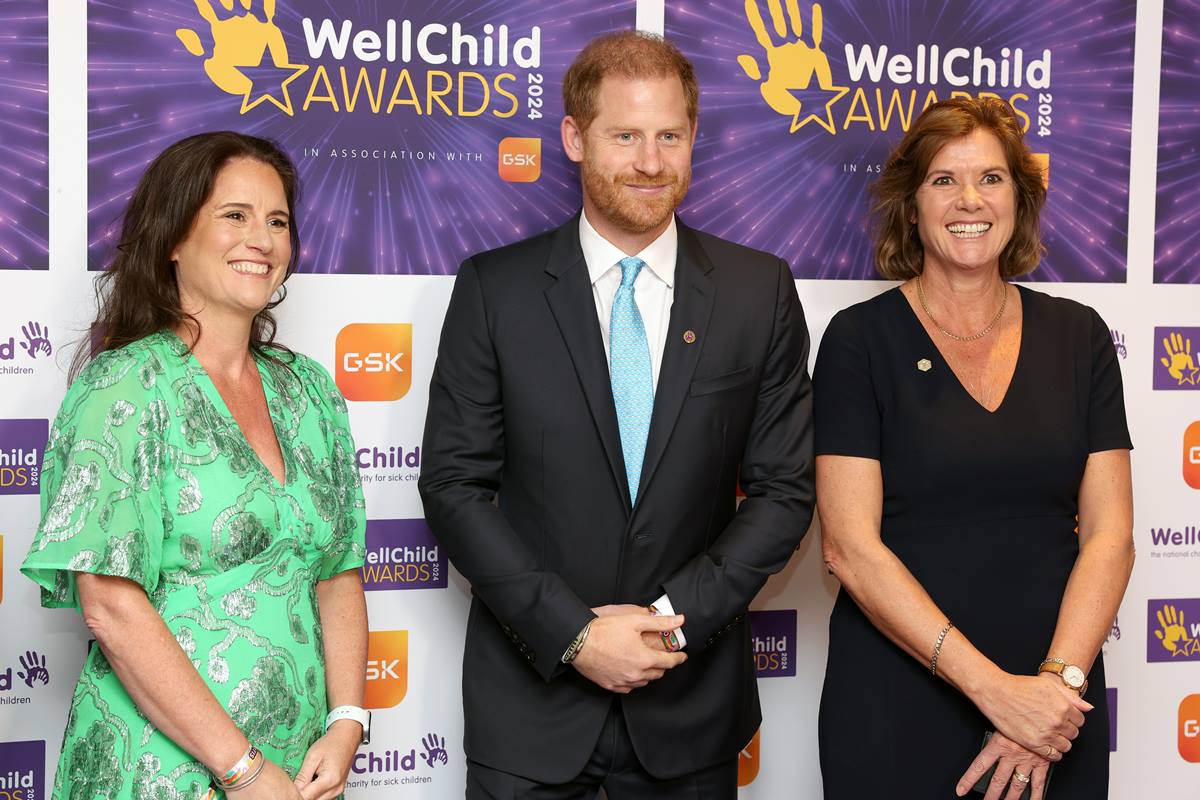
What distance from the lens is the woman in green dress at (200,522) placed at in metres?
1.72

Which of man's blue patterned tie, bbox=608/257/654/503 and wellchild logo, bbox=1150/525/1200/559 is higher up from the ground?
man's blue patterned tie, bbox=608/257/654/503

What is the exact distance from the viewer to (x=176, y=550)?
5.81ft

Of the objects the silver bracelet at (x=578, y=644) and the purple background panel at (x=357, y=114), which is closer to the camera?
the silver bracelet at (x=578, y=644)

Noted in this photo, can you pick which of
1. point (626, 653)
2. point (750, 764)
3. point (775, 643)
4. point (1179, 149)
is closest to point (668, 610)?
point (626, 653)

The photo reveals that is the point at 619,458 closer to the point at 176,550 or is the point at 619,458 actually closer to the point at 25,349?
the point at 176,550

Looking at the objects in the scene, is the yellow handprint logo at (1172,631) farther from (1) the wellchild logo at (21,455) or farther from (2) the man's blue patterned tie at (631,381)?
(1) the wellchild logo at (21,455)

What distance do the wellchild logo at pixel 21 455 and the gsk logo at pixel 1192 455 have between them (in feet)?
8.94

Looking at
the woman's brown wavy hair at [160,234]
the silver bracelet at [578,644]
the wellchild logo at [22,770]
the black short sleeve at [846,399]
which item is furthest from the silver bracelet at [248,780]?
the black short sleeve at [846,399]

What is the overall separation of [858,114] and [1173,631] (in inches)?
61.7

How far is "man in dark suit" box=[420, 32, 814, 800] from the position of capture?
6.96 ft

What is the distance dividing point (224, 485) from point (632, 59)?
3.36 ft

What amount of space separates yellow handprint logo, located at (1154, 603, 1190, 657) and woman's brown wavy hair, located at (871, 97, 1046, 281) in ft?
3.83

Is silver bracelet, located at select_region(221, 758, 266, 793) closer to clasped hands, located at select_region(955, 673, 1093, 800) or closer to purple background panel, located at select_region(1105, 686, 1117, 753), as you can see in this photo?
clasped hands, located at select_region(955, 673, 1093, 800)

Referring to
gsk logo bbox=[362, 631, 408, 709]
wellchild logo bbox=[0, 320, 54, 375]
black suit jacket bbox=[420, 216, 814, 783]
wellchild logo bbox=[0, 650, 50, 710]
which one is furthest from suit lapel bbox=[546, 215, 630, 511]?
wellchild logo bbox=[0, 650, 50, 710]
